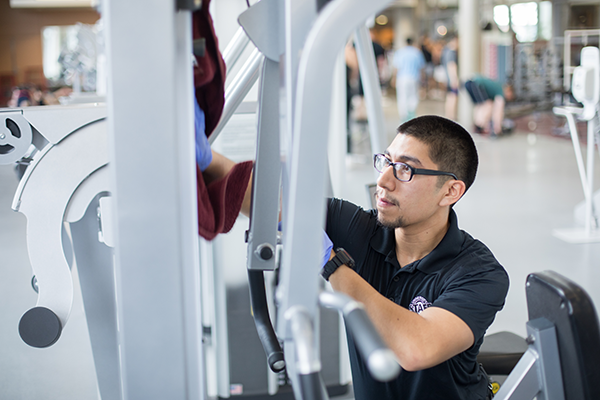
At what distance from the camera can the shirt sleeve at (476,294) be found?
4.21ft

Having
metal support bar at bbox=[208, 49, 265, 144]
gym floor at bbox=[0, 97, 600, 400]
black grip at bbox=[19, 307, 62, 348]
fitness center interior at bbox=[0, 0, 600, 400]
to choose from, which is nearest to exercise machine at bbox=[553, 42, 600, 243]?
gym floor at bbox=[0, 97, 600, 400]

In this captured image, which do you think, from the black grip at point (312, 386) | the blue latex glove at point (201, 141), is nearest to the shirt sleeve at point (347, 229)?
the blue latex glove at point (201, 141)

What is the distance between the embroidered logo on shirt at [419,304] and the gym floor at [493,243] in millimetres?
1267

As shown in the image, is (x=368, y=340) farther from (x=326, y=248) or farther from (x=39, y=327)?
(x=39, y=327)

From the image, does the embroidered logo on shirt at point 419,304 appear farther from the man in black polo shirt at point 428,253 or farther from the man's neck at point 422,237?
the man's neck at point 422,237

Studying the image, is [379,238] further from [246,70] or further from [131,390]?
[131,390]

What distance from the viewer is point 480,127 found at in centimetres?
958

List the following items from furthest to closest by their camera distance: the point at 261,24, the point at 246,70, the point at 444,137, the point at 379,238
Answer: the point at 379,238 → the point at 444,137 → the point at 246,70 → the point at 261,24

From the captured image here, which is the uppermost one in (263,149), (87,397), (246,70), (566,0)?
(566,0)

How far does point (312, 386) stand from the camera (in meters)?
0.74

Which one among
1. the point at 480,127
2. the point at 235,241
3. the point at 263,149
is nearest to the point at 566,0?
the point at 480,127

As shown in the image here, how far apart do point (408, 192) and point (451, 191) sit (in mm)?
126

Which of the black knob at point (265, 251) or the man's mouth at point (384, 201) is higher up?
the man's mouth at point (384, 201)

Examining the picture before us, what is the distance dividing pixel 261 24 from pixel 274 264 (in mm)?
474
